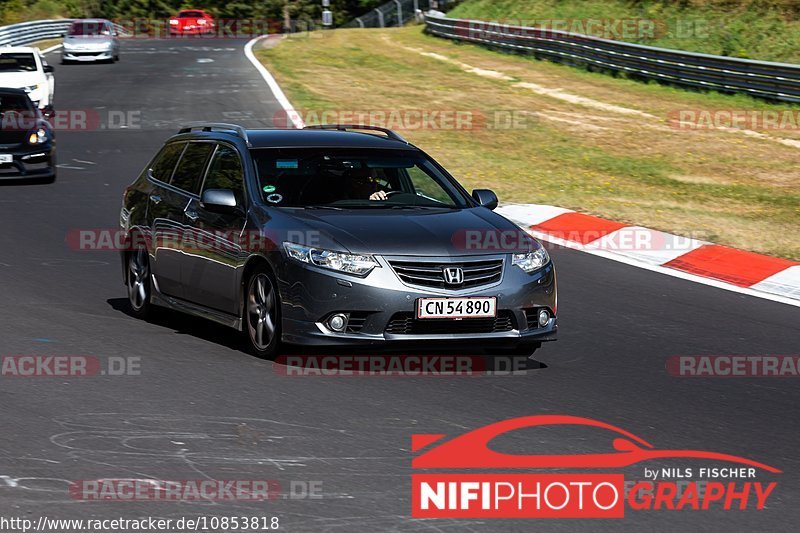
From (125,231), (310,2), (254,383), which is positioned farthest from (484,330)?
(310,2)

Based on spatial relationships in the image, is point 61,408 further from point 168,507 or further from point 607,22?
point 607,22

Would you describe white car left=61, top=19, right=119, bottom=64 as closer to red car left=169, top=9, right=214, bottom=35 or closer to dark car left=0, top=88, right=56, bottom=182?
dark car left=0, top=88, right=56, bottom=182

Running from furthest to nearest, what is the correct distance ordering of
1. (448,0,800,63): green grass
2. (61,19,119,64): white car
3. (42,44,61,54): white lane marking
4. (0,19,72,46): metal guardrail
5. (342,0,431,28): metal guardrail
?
(342,0,431,28): metal guardrail < (0,19,72,46): metal guardrail < (42,44,61,54): white lane marking < (61,19,119,64): white car < (448,0,800,63): green grass

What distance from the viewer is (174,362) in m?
9.29

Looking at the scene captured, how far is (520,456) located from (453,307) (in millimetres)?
2112

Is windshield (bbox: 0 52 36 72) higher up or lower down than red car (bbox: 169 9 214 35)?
higher up

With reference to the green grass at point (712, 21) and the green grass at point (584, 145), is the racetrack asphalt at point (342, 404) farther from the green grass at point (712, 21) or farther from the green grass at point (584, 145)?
the green grass at point (712, 21)

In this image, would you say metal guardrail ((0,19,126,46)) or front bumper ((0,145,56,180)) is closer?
front bumper ((0,145,56,180))

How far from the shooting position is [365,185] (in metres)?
10.1

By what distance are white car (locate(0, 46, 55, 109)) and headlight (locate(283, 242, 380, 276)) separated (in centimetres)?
2115

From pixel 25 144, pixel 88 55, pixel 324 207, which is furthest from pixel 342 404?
pixel 88 55

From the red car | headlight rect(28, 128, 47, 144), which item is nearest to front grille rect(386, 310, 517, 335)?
headlight rect(28, 128, 47, 144)

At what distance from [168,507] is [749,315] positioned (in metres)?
6.81

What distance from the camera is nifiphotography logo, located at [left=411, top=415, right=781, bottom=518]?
6145mm
